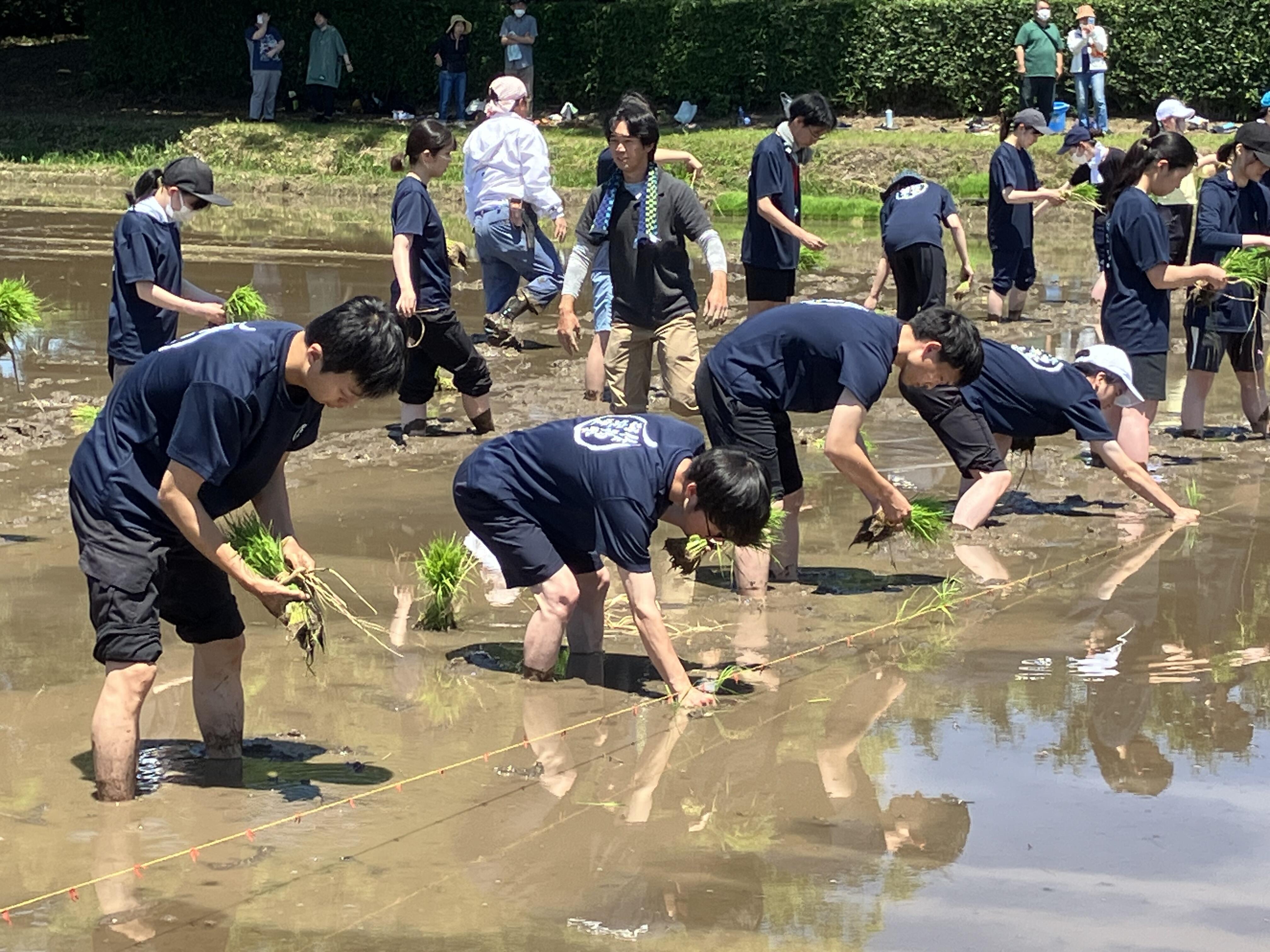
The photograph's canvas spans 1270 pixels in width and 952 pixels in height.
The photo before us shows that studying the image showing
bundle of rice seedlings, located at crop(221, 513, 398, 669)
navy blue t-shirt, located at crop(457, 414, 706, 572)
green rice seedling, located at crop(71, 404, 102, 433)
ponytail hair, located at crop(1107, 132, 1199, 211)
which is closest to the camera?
bundle of rice seedlings, located at crop(221, 513, 398, 669)

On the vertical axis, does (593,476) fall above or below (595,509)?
above

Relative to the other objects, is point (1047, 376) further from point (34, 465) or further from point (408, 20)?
point (408, 20)

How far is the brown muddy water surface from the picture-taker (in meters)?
4.36

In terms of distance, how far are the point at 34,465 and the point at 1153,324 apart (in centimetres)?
594

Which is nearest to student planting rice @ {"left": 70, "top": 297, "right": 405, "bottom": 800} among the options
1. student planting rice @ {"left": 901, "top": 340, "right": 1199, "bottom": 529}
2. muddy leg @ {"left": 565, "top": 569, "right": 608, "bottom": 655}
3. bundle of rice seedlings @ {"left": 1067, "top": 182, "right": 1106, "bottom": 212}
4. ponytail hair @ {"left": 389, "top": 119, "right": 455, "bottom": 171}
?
muddy leg @ {"left": 565, "top": 569, "right": 608, "bottom": 655}

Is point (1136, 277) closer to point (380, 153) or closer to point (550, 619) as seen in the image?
point (550, 619)

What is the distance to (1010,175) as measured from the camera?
1404cm

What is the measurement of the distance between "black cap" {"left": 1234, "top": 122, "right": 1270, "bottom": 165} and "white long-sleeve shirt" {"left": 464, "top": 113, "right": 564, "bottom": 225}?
4.46 metres

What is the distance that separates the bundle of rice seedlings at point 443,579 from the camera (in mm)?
6809

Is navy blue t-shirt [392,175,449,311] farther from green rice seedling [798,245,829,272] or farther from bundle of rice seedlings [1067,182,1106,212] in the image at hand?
bundle of rice seedlings [1067,182,1106,212]

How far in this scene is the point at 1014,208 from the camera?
46.4ft

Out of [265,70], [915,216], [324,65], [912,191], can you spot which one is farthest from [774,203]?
[265,70]

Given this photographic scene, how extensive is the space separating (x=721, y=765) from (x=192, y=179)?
394 cm

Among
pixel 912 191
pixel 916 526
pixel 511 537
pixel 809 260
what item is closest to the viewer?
pixel 511 537
